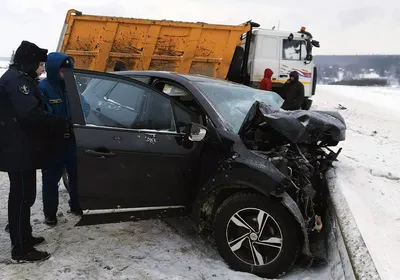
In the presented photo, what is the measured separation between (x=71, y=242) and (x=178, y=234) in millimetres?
994

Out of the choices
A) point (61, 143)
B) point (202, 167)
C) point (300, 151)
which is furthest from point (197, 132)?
point (61, 143)

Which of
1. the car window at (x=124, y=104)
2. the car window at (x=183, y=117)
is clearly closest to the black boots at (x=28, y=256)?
the car window at (x=124, y=104)

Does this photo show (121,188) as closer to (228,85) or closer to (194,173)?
(194,173)

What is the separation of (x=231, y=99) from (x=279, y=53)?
7.52 metres

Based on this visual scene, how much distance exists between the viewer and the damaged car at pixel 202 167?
112 inches

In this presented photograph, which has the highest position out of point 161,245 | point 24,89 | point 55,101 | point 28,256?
point 24,89

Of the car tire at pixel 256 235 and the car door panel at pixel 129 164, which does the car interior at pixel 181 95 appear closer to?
the car door panel at pixel 129 164

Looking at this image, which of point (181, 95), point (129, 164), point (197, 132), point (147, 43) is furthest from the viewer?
point (147, 43)

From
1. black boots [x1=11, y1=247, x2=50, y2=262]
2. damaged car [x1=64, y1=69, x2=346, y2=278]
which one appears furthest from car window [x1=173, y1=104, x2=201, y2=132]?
black boots [x1=11, y1=247, x2=50, y2=262]

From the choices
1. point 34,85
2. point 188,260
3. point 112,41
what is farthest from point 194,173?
point 112,41

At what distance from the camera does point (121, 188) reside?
10.1 feet

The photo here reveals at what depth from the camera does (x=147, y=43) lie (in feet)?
32.7

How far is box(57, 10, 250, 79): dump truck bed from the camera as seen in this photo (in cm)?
988

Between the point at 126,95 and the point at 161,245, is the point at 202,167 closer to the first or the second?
the point at 161,245
